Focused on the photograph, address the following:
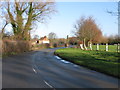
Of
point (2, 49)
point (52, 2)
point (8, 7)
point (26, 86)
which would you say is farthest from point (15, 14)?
point (26, 86)

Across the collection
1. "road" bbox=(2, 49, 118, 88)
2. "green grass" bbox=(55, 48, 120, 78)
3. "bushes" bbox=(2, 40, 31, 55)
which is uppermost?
"bushes" bbox=(2, 40, 31, 55)

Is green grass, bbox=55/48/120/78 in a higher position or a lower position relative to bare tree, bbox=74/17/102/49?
lower

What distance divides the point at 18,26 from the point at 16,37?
8.05 ft

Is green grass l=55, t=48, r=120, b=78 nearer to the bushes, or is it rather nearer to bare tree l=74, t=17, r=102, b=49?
the bushes

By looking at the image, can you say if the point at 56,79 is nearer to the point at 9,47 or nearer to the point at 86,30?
the point at 9,47

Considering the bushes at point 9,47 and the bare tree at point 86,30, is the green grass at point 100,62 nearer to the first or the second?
the bushes at point 9,47

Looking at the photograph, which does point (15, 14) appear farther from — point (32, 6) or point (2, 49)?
point (2, 49)

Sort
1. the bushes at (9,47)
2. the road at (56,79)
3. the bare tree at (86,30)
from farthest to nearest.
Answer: the bare tree at (86,30) < the bushes at (9,47) < the road at (56,79)

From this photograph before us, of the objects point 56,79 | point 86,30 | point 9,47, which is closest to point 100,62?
point 56,79

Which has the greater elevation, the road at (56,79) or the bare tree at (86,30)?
the bare tree at (86,30)

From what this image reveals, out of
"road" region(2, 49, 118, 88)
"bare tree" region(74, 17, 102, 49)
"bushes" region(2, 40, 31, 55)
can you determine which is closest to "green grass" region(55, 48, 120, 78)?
"road" region(2, 49, 118, 88)

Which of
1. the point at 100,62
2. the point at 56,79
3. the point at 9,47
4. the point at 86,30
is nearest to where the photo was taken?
the point at 56,79

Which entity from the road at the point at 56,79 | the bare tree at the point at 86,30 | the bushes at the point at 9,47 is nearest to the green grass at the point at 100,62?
the road at the point at 56,79

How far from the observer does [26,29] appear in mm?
36625
